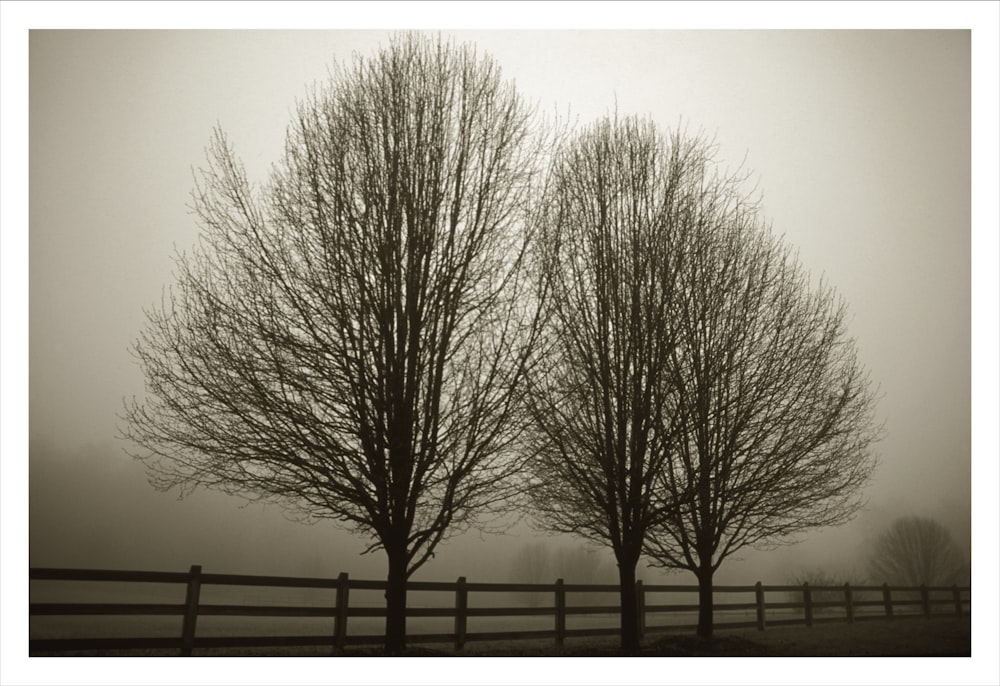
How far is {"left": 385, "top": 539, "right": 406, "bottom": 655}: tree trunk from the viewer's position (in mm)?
7516

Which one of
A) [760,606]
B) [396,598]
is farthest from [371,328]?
[760,606]

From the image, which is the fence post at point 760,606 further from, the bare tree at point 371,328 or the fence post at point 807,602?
the bare tree at point 371,328

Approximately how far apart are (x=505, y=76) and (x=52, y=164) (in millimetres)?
5563

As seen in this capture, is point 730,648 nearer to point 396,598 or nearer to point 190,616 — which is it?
point 396,598

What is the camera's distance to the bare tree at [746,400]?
385 inches

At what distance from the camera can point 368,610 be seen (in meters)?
9.26

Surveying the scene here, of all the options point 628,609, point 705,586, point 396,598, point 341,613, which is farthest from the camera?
point 705,586

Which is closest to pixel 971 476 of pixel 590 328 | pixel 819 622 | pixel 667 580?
pixel 590 328

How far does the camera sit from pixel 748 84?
30.6ft

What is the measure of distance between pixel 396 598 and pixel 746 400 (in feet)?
18.6

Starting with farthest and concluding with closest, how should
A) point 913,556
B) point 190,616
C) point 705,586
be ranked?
1. point 913,556
2. point 705,586
3. point 190,616

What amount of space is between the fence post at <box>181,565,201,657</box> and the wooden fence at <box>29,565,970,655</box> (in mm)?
10

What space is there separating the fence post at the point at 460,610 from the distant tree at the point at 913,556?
23.8 ft

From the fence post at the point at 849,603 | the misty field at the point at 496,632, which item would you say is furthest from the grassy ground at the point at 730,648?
the fence post at the point at 849,603
